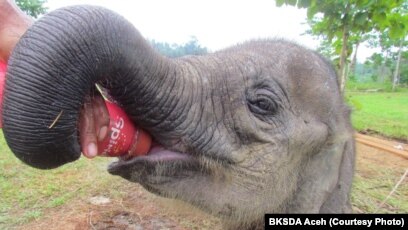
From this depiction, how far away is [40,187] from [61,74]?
3.45 meters

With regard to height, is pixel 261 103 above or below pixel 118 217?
above

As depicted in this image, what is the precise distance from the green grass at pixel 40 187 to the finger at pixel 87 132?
211 cm

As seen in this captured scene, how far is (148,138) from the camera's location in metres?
1.79

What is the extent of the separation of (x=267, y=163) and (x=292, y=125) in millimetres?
276

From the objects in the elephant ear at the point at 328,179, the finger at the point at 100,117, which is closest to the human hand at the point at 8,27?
the finger at the point at 100,117

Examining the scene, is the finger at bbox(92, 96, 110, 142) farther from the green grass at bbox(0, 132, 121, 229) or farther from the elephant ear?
the green grass at bbox(0, 132, 121, 229)

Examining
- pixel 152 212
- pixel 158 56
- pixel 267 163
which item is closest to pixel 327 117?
pixel 267 163

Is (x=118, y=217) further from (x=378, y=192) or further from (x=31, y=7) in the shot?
(x=31, y=7)

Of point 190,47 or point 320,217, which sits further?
point 190,47

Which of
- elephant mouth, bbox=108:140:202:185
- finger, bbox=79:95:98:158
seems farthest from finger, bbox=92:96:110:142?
elephant mouth, bbox=108:140:202:185

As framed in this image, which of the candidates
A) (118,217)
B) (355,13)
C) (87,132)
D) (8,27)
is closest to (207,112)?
(87,132)

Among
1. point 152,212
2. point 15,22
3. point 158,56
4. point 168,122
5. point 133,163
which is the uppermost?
point 15,22

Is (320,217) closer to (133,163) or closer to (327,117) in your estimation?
(327,117)

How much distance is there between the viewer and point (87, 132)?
1492 millimetres
